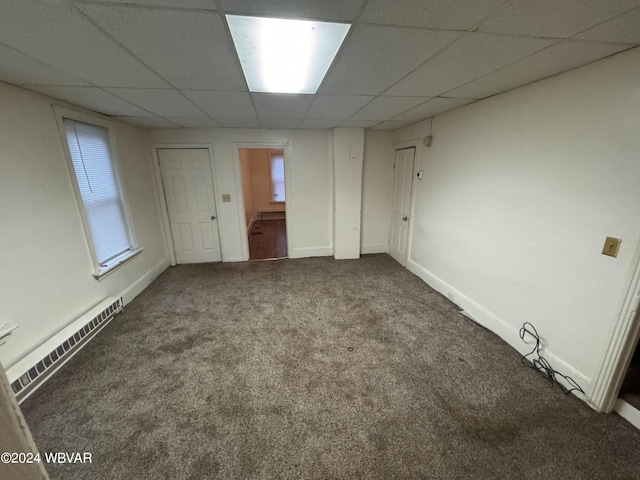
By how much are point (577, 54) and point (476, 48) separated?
26.2 inches

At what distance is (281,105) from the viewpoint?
2.68 m

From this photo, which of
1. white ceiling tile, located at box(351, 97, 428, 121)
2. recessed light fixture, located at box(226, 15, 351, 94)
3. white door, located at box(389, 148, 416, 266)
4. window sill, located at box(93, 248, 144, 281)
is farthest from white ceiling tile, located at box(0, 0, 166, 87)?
white door, located at box(389, 148, 416, 266)

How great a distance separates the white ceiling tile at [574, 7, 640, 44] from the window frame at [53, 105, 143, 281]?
12.9ft

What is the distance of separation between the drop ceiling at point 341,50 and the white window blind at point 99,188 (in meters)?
0.39

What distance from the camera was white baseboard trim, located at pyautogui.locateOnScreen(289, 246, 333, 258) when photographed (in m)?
4.75

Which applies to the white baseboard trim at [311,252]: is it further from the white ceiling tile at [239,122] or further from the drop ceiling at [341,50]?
the drop ceiling at [341,50]

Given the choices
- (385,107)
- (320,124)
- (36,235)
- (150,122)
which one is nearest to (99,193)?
(36,235)

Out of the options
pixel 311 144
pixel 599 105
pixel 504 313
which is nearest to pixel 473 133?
pixel 599 105

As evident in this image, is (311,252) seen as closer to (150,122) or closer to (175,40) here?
(150,122)

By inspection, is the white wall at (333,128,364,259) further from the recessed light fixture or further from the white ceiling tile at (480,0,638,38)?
the white ceiling tile at (480,0,638,38)

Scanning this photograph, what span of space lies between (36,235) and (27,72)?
3.95ft

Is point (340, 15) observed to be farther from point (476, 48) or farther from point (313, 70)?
point (476, 48)

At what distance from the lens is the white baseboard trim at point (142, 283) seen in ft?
10.2

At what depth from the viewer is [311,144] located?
431 centimetres
